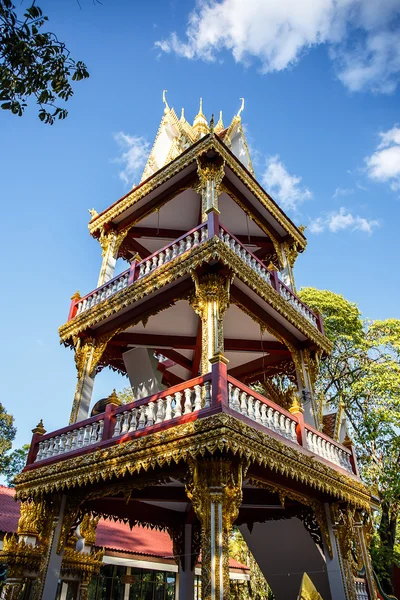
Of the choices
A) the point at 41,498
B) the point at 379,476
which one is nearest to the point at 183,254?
the point at 41,498

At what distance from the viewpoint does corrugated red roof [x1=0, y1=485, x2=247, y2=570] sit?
14852 millimetres

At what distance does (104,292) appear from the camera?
13.6 m

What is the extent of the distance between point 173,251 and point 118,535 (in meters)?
11.8

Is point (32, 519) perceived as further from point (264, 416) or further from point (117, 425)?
point (264, 416)

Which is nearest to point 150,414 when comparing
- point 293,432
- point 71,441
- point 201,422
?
point 201,422

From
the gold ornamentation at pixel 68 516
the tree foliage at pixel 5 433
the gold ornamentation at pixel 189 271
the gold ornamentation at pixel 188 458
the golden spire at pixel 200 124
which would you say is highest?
the golden spire at pixel 200 124

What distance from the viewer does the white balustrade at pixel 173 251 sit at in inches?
462

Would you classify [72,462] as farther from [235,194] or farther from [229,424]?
[235,194]

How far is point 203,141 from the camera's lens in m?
13.8

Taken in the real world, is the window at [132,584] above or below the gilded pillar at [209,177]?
below

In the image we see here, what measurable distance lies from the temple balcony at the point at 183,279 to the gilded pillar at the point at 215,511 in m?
4.83

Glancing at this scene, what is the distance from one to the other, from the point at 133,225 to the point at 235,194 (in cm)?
383

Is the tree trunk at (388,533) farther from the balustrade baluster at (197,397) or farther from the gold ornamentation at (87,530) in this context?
the balustrade baluster at (197,397)

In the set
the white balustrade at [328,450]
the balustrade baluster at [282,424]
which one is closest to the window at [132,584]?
the white balustrade at [328,450]
